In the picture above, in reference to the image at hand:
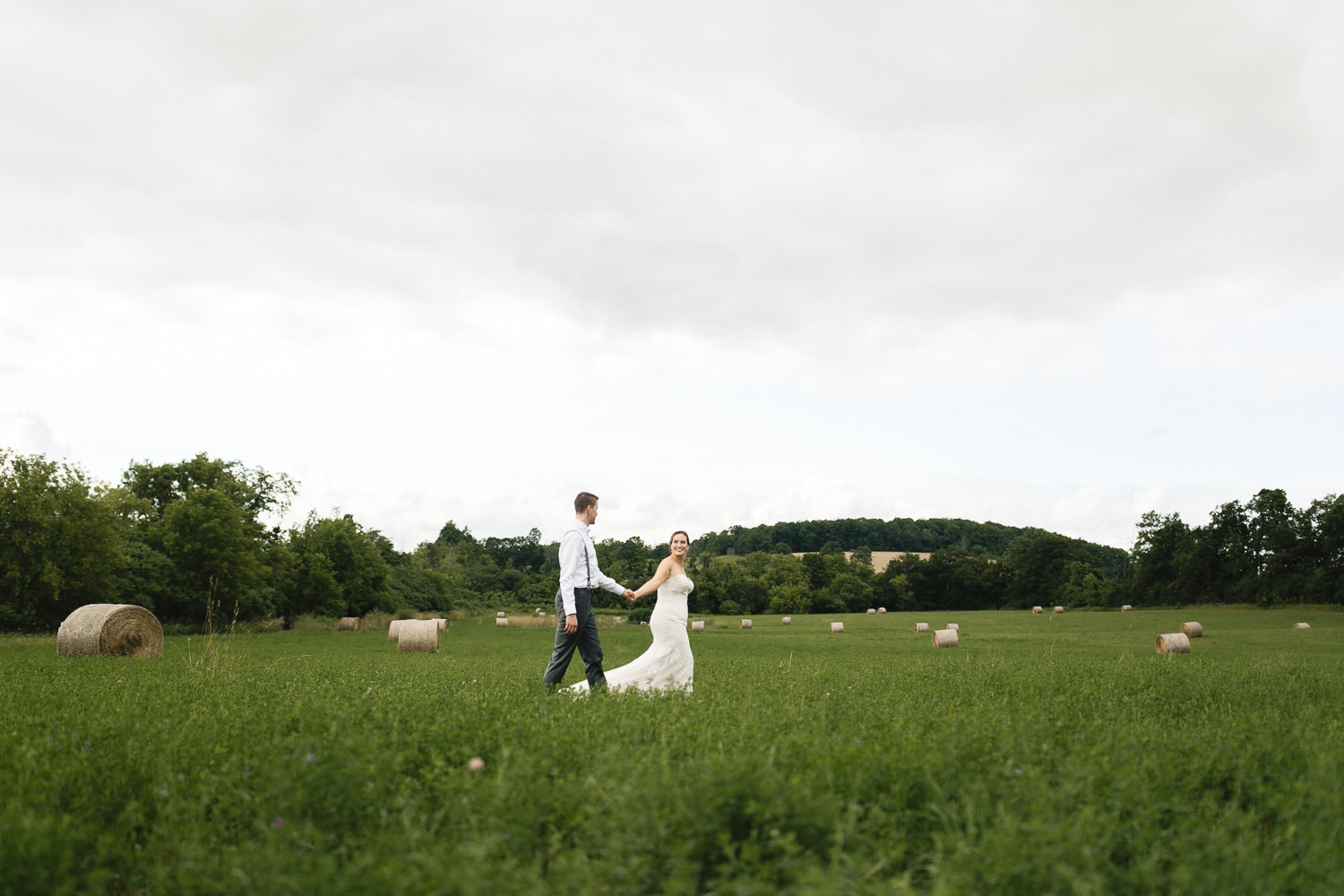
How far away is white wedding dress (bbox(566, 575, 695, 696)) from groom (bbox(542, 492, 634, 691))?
902 mm

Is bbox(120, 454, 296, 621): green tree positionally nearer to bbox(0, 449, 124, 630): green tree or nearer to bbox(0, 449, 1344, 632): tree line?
bbox(0, 449, 1344, 632): tree line

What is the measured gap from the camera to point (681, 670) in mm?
11414

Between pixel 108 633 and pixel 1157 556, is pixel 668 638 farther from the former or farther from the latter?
pixel 1157 556

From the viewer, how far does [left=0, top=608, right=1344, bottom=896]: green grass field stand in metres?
3.41

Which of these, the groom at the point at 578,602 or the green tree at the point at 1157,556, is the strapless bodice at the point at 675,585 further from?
the green tree at the point at 1157,556

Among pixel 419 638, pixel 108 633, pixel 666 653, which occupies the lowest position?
pixel 419 638

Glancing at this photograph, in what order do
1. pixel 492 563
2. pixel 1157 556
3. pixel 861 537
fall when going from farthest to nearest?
pixel 861 537, pixel 492 563, pixel 1157 556

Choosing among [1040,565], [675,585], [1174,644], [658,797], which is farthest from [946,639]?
[1040,565]

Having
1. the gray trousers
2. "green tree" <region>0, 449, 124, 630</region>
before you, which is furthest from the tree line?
the gray trousers

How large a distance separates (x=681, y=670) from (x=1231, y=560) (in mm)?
83848

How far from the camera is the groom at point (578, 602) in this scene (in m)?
10.1

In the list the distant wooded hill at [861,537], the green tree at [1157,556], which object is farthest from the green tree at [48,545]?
the distant wooded hill at [861,537]

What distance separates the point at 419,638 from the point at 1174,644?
2308cm

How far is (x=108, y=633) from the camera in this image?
19.3 meters
